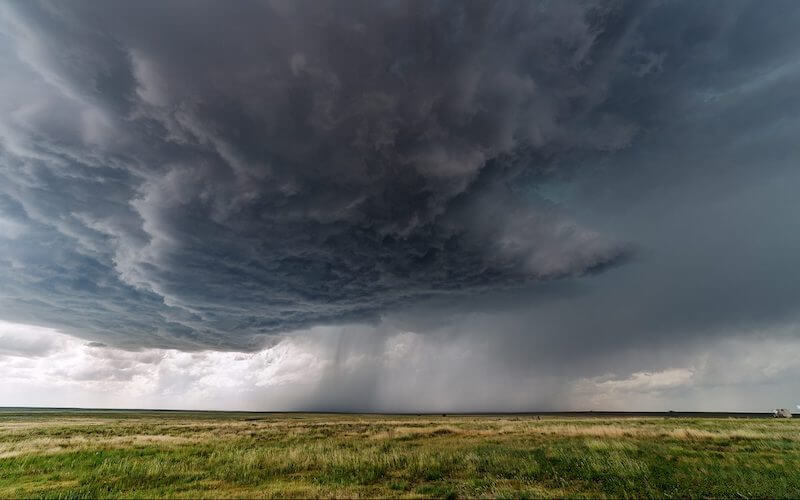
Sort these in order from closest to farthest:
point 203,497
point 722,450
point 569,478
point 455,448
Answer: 1. point 203,497
2. point 569,478
3. point 722,450
4. point 455,448

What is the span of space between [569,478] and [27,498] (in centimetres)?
2257

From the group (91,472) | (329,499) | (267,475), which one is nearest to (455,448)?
(267,475)

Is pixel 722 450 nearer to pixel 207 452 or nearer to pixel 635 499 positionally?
pixel 635 499

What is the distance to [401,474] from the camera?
61.0 feet

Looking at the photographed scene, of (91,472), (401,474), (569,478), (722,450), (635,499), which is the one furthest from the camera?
(722,450)

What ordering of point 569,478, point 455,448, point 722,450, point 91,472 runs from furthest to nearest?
point 455,448 → point 722,450 → point 91,472 → point 569,478

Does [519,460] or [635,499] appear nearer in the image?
[635,499]

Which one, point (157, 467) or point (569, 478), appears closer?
point (569, 478)

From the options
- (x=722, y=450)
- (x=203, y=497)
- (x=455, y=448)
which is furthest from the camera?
(x=455, y=448)

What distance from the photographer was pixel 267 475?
1905 centimetres

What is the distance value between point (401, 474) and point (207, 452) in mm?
16877

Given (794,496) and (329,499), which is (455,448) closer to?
(329,499)

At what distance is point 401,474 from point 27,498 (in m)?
15.4

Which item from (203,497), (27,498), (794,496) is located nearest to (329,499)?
(203,497)
